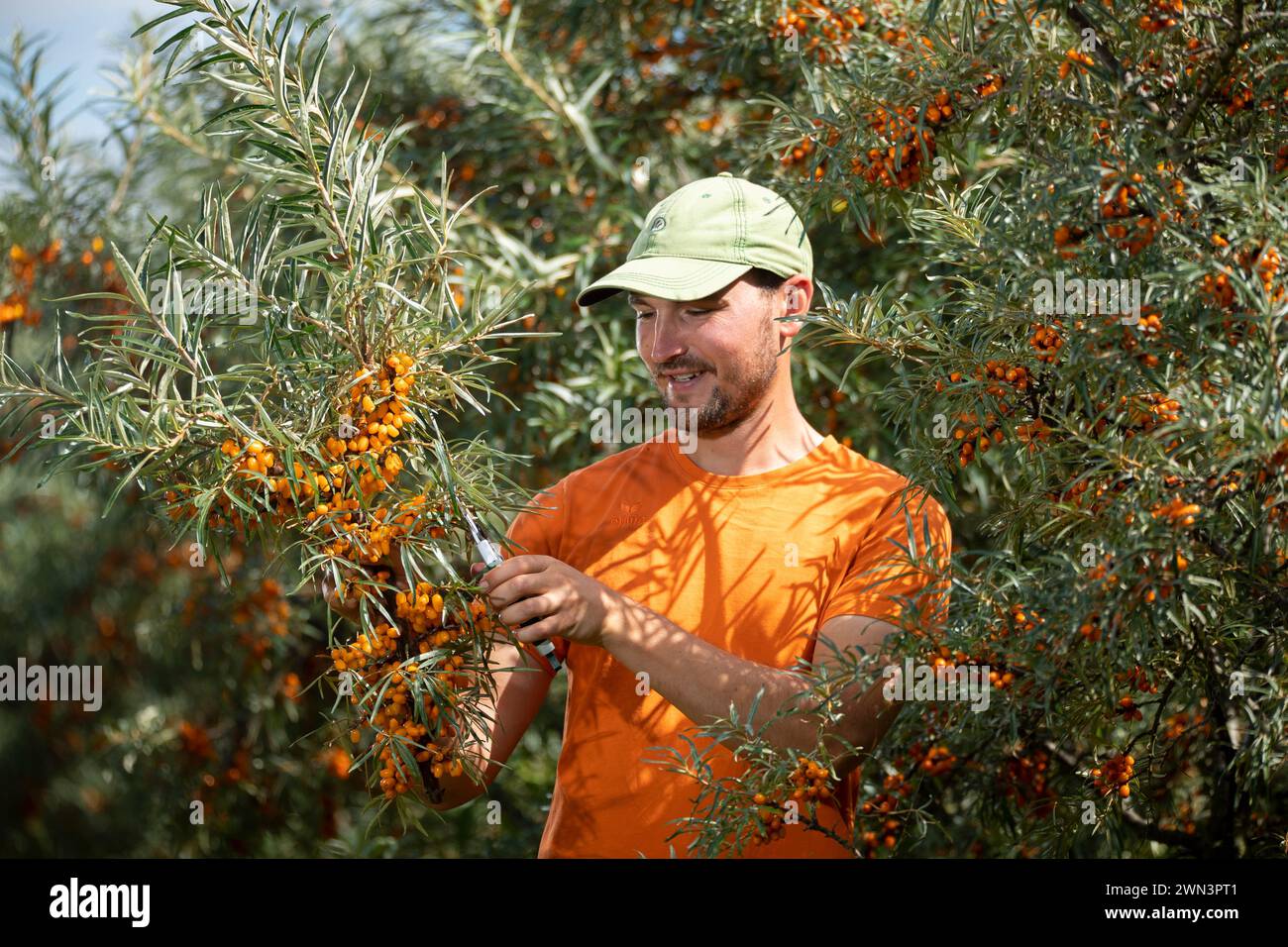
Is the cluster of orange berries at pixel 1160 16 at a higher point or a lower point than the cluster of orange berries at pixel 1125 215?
higher

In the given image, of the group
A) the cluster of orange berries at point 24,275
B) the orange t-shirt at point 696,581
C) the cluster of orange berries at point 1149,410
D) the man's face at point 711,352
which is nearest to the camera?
the cluster of orange berries at point 1149,410

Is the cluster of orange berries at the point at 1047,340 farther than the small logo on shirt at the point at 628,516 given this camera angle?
No

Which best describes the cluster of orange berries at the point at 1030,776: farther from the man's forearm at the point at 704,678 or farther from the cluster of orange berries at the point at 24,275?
the cluster of orange berries at the point at 24,275

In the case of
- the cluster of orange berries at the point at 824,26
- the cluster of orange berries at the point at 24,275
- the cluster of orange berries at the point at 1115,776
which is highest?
the cluster of orange berries at the point at 824,26

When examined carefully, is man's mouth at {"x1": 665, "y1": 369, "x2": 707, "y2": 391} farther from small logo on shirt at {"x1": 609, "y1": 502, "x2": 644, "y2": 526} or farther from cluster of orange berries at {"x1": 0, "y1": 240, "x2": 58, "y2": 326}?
cluster of orange berries at {"x1": 0, "y1": 240, "x2": 58, "y2": 326}

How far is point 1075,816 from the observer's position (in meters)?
1.61

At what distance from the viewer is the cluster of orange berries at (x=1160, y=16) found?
1.38 metres

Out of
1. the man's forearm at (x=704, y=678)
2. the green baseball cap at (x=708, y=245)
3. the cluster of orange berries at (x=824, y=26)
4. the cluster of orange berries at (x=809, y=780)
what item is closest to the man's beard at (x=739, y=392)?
the green baseball cap at (x=708, y=245)

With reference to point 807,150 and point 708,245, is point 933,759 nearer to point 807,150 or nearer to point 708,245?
point 708,245

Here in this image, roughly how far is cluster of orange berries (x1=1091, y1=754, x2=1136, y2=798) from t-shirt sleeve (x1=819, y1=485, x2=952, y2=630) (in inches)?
11.6

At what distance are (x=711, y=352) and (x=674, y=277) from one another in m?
0.12

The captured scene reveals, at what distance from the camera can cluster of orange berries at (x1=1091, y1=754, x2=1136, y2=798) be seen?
152 cm
